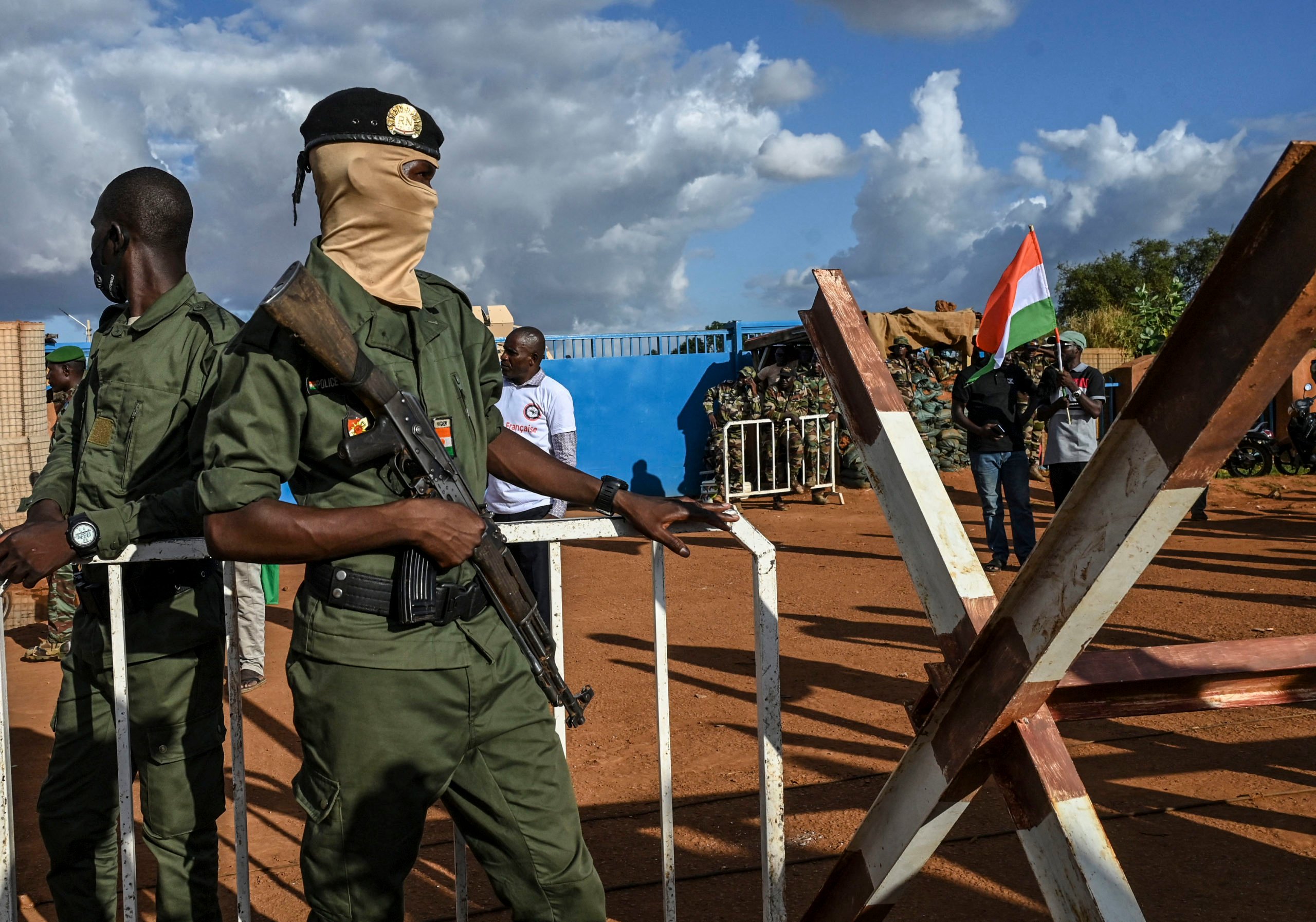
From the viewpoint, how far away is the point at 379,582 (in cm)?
189

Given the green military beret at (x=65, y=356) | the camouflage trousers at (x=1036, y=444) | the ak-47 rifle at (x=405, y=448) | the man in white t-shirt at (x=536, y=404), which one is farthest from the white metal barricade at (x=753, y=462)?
the ak-47 rifle at (x=405, y=448)

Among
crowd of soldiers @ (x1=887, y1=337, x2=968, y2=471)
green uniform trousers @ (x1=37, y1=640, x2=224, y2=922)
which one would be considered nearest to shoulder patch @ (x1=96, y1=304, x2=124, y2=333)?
green uniform trousers @ (x1=37, y1=640, x2=224, y2=922)

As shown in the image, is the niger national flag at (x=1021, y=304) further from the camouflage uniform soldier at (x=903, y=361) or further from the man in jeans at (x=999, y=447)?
the camouflage uniform soldier at (x=903, y=361)

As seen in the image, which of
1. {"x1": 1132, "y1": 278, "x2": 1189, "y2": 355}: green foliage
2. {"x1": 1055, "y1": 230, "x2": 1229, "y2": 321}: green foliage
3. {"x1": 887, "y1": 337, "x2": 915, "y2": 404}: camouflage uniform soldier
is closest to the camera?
{"x1": 887, "y1": 337, "x2": 915, "y2": 404}: camouflage uniform soldier

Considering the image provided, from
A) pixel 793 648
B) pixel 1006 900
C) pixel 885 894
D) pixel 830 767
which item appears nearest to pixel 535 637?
pixel 885 894

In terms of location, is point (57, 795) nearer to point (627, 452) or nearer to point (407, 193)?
point (407, 193)

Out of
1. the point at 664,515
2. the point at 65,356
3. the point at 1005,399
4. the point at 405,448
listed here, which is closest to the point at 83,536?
the point at 405,448

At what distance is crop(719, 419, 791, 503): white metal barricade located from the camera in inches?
540

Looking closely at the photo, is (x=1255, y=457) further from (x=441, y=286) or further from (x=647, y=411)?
(x=441, y=286)

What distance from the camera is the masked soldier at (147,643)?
8.42ft

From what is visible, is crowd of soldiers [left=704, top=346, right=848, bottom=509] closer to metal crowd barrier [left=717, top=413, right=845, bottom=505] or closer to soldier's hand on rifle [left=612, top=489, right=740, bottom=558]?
metal crowd barrier [left=717, top=413, right=845, bottom=505]

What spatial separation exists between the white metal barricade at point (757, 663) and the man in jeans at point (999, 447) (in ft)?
20.8

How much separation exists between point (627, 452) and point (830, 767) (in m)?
11.1

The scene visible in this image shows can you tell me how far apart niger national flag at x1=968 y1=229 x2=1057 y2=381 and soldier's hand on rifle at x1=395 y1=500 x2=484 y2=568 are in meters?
6.76
